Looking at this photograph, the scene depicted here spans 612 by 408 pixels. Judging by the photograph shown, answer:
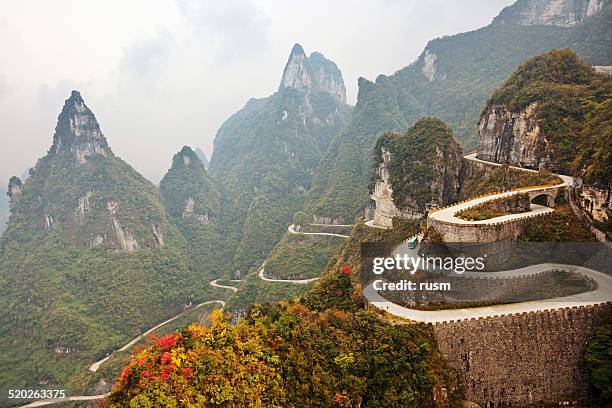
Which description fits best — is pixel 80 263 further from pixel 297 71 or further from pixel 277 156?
pixel 297 71

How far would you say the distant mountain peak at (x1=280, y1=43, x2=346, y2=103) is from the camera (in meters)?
127

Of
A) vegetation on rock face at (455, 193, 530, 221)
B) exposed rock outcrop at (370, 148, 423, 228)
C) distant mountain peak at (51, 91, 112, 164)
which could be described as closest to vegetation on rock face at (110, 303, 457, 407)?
vegetation on rock face at (455, 193, 530, 221)

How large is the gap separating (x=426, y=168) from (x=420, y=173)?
2.23 feet

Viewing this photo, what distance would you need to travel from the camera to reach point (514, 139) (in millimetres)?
35844

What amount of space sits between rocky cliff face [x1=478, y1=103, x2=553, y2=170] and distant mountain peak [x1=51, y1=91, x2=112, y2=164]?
69.3 m

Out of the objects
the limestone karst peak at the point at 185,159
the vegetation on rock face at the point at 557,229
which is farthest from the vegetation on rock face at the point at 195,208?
the vegetation on rock face at the point at 557,229

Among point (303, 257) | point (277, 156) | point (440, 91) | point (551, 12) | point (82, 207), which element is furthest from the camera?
point (277, 156)

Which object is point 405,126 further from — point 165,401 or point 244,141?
point 165,401

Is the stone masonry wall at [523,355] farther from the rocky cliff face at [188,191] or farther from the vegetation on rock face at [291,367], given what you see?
the rocky cliff face at [188,191]

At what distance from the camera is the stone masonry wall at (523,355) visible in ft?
56.2

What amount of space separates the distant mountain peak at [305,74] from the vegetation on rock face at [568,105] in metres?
93.7

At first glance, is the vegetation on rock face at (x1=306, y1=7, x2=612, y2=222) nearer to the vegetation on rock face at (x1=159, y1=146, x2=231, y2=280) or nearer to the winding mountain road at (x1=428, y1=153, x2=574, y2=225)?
the vegetation on rock face at (x1=159, y1=146, x2=231, y2=280)

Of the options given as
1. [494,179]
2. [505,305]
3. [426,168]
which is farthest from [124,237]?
[505,305]

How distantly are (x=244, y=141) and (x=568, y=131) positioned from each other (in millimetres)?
114810
